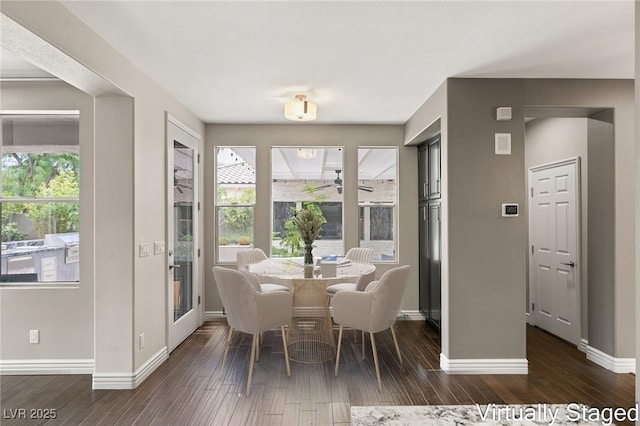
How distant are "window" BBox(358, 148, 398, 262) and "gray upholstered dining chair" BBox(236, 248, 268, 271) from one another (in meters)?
1.46

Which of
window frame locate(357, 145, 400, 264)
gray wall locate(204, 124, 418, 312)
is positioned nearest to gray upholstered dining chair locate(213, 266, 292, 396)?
gray wall locate(204, 124, 418, 312)

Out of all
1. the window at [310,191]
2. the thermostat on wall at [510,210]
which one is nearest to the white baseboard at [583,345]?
the thermostat on wall at [510,210]

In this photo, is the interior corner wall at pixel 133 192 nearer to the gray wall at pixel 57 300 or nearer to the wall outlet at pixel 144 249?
the wall outlet at pixel 144 249

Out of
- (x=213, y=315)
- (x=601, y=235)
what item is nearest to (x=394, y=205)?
(x=601, y=235)

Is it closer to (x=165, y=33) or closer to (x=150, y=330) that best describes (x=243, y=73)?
(x=165, y=33)

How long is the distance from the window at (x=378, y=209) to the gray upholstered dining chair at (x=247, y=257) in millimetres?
1462

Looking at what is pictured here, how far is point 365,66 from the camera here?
3.05 metres

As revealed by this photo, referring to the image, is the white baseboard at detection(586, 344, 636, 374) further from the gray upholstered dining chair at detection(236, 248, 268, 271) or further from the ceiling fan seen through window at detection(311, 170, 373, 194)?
the gray upholstered dining chair at detection(236, 248, 268, 271)

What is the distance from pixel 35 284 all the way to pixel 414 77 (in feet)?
12.7

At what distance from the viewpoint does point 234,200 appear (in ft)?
16.7

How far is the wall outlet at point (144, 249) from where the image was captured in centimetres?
311

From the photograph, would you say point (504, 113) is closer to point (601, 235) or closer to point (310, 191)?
point (601, 235)

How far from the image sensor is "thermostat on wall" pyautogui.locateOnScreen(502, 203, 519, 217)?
10.8 ft

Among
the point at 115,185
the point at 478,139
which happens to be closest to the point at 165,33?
the point at 115,185
